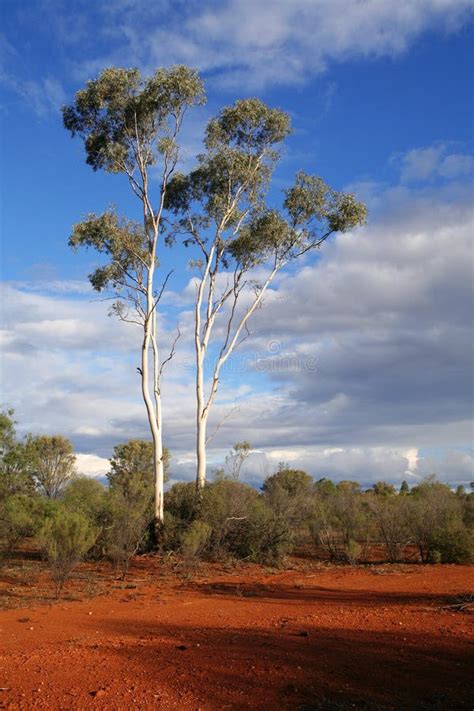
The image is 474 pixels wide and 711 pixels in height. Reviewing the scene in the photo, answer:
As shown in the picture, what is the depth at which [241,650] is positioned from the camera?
7738mm

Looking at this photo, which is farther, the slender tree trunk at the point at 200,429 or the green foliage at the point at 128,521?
the slender tree trunk at the point at 200,429

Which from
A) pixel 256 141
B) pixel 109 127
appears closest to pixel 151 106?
pixel 109 127

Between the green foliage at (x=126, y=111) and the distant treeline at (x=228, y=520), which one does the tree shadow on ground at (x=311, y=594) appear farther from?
the green foliage at (x=126, y=111)

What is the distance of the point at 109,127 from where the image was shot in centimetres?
2231

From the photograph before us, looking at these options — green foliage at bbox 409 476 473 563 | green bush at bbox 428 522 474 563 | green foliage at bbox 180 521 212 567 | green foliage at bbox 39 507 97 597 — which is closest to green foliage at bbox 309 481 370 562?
green foliage at bbox 409 476 473 563

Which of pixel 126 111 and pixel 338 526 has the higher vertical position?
pixel 126 111

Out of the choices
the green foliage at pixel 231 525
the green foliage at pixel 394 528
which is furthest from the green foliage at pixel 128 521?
the green foliage at pixel 394 528

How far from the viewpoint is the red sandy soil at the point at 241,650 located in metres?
5.99

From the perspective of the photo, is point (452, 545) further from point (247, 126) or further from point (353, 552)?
point (247, 126)

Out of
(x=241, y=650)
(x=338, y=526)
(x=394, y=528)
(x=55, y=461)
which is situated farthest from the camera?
(x=55, y=461)

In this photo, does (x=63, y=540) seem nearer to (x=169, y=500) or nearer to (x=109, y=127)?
(x=169, y=500)

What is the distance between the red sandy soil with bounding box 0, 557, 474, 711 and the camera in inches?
236

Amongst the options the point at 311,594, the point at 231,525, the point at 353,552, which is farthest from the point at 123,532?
the point at 353,552

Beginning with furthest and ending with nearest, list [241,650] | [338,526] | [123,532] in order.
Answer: [338,526]
[123,532]
[241,650]
